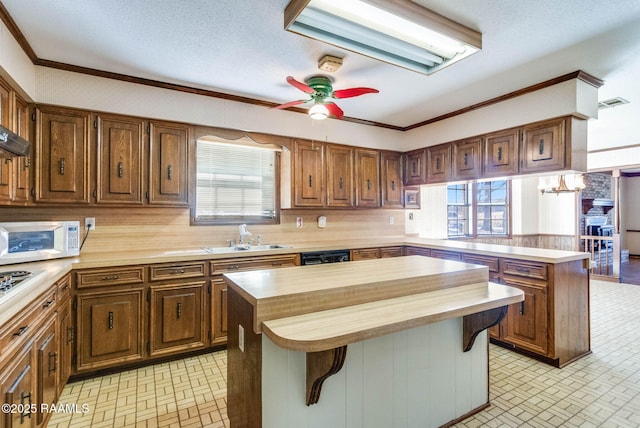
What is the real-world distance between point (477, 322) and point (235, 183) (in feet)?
9.45

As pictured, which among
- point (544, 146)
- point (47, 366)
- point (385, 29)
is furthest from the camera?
point (544, 146)

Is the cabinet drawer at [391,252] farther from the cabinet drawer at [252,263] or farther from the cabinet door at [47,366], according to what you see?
the cabinet door at [47,366]

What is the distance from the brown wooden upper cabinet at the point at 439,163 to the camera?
4.15 m

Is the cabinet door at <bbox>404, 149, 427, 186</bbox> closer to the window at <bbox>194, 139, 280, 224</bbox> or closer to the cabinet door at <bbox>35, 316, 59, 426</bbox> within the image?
the window at <bbox>194, 139, 280, 224</bbox>

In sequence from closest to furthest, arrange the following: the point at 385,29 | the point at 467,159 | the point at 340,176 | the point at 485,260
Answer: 1. the point at 385,29
2. the point at 485,260
3. the point at 467,159
4. the point at 340,176

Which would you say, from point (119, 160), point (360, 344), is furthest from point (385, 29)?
point (119, 160)

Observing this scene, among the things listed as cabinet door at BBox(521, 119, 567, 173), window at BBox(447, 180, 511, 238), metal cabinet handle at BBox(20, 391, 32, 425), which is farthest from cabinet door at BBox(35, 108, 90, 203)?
window at BBox(447, 180, 511, 238)

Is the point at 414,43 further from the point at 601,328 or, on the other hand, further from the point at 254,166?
the point at 601,328

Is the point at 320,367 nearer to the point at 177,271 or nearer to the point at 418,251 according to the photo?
the point at 177,271

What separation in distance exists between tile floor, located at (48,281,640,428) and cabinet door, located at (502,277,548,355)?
144 millimetres

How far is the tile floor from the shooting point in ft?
6.71

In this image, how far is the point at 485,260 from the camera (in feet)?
10.7

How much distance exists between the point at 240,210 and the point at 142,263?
4.39 ft

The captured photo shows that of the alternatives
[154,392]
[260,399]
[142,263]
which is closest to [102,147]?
[142,263]
